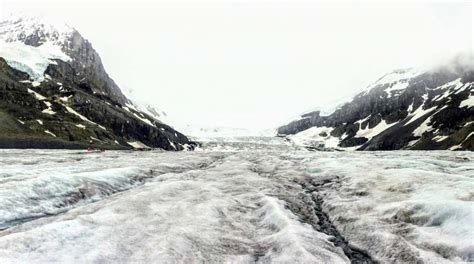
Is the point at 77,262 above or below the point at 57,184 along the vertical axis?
below

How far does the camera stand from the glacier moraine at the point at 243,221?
13.5 m

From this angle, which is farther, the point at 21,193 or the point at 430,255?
the point at 21,193

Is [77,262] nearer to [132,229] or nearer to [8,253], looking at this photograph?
[8,253]

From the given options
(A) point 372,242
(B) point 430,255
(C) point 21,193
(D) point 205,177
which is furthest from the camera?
(D) point 205,177

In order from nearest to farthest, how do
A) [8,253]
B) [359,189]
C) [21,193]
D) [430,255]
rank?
[8,253], [430,255], [21,193], [359,189]

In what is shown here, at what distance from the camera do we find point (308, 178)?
30.5 meters

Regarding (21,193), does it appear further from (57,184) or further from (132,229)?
(132,229)

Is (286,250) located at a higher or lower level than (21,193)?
lower

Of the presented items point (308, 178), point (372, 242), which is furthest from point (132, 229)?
point (308, 178)

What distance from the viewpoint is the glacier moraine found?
1352 centimetres

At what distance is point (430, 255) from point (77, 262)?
35.3 ft

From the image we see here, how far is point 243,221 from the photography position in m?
17.8

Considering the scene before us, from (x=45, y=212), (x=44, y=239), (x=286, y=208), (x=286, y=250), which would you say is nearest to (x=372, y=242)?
(x=286, y=250)

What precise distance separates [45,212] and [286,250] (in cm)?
1214
